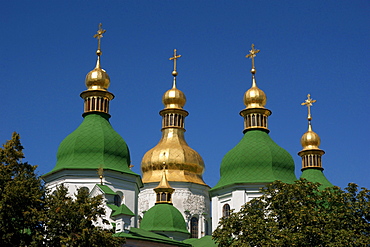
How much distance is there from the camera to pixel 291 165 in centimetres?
4372

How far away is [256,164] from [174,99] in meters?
11.9

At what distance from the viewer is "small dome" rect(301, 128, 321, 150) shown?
5319cm

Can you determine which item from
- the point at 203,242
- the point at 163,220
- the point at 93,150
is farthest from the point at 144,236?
the point at 163,220

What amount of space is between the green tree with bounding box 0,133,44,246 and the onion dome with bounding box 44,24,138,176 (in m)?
11.0

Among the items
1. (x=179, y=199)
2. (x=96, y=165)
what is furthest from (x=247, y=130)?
(x=96, y=165)

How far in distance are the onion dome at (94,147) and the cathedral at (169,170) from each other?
53mm

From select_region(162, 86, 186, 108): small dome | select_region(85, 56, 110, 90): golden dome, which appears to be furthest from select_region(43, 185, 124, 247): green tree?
select_region(162, 86, 186, 108): small dome

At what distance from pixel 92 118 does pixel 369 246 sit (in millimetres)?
17936

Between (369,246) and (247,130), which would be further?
(247,130)

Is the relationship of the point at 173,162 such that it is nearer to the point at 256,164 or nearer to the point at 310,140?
the point at 256,164

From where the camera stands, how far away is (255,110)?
4622 cm

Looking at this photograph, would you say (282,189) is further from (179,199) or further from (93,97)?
(179,199)

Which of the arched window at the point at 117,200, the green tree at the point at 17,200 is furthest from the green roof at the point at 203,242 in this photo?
the green tree at the point at 17,200

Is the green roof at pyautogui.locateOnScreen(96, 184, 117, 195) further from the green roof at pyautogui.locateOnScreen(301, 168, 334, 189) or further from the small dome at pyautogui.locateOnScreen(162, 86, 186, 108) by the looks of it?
the green roof at pyautogui.locateOnScreen(301, 168, 334, 189)
